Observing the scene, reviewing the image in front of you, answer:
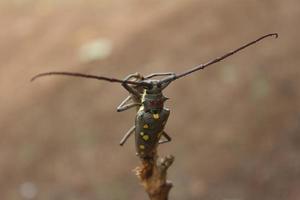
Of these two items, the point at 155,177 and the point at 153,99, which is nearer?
the point at 153,99

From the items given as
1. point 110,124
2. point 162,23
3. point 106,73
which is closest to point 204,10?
point 162,23

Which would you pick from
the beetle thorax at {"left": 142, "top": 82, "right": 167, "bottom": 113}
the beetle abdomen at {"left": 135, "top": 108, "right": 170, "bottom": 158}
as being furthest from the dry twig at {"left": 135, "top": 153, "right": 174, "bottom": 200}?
the beetle thorax at {"left": 142, "top": 82, "right": 167, "bottom": 113}

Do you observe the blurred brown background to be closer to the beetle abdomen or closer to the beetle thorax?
the beetle abdomen

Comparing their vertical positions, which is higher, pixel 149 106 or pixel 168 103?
pixel 168 103

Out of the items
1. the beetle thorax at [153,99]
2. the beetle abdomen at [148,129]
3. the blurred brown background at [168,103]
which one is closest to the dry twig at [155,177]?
the beetle abdomen at [148,129]

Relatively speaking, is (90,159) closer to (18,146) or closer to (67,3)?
(18,146)

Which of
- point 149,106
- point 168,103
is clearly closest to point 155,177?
point 149,106

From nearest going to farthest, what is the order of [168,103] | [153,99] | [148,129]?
[153,99] < [148,129] < [168,103]

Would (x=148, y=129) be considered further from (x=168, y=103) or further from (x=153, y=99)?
(x=168, y=103)

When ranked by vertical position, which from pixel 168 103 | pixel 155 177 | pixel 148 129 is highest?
pixel 168 103
